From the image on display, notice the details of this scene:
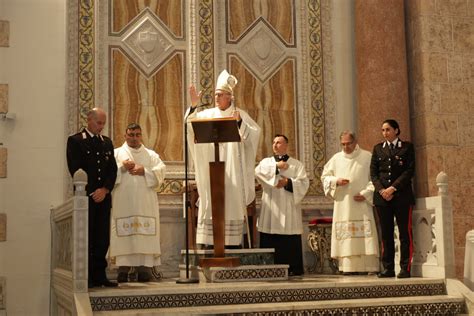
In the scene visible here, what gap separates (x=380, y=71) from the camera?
1036cm

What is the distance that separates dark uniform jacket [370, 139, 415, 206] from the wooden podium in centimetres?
169

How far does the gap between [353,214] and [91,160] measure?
126 inches

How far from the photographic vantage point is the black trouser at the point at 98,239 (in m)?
7.68

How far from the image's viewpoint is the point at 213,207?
795 cm

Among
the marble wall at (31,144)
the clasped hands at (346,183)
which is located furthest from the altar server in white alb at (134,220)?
the clasped hands at (346,183)

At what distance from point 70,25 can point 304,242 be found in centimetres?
411

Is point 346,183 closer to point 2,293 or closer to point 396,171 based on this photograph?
point 396,171

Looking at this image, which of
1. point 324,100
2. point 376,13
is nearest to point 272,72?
point 324,100

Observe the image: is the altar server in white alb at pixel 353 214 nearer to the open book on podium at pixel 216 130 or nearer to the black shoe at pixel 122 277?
the open book on podium at pixel 216 130

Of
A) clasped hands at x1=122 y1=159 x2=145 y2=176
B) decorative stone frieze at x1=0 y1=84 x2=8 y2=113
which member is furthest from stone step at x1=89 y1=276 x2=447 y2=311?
decorative stone frieze at x1=0 y1=84 x2=8 y2=113

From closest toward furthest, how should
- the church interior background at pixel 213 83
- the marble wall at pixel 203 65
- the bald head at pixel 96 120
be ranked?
the bald head at pixel 96 120, the church interior background at pixel 213 83, the marble wall at pixel 203 65

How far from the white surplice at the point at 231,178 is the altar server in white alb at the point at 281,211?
462 mm

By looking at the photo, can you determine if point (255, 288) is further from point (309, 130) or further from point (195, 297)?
point (309, 130)

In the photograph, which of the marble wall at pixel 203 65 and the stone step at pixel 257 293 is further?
the marble wall at pixel 203 65
